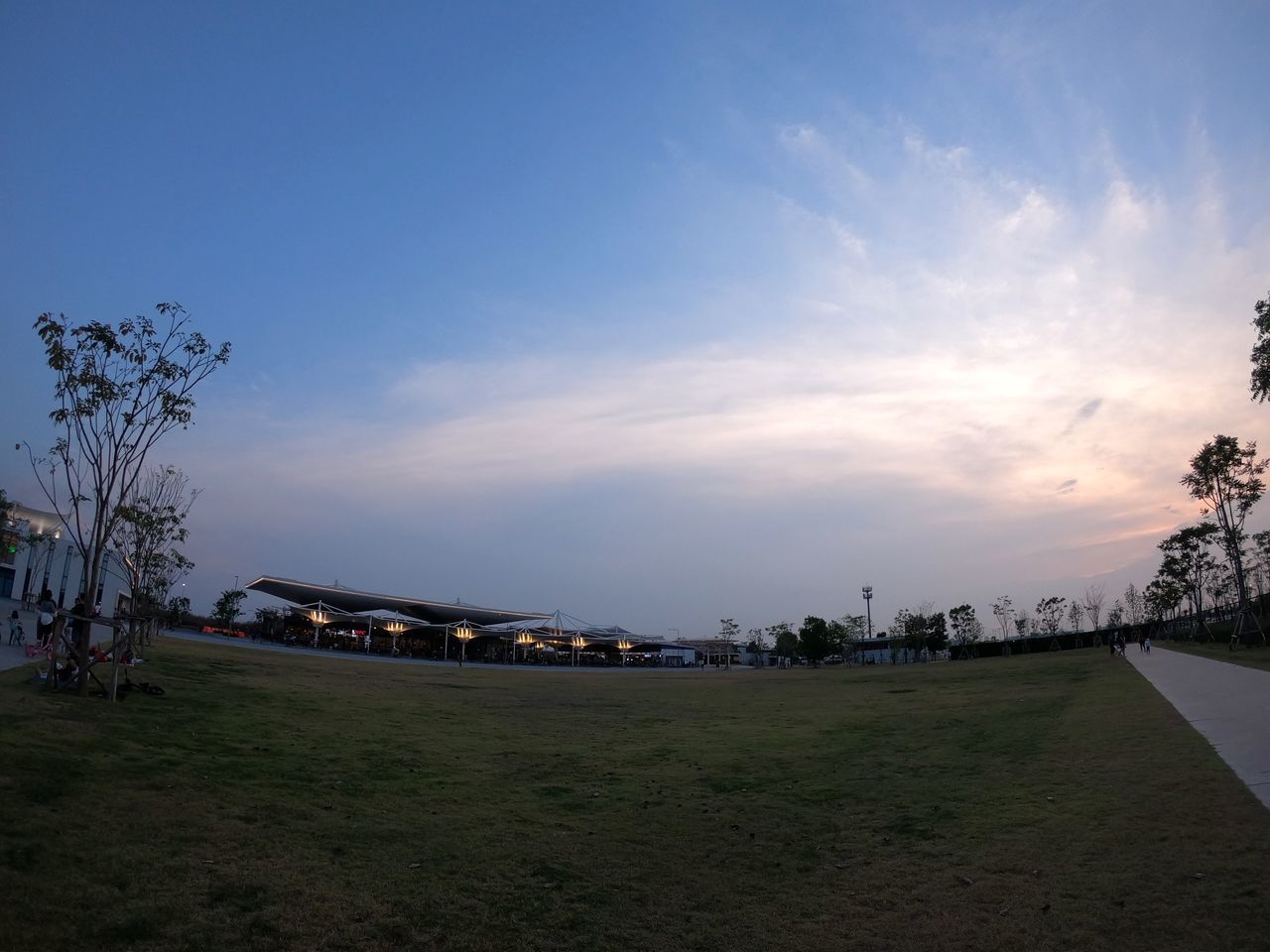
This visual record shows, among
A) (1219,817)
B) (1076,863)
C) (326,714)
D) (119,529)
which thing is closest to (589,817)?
(1076,863)

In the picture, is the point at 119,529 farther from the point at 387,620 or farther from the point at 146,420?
the point at 387,620

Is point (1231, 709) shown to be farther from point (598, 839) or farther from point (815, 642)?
point (815, 642)

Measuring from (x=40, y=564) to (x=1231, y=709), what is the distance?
267ft

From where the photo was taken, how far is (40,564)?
65.2 meters

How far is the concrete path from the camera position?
34.1 feet

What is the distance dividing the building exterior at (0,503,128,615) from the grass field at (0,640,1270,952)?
57.1 meters

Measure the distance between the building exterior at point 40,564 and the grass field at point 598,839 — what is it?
57071 mm

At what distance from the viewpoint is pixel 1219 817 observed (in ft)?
26.8

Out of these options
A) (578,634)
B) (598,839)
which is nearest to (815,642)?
(578,634)

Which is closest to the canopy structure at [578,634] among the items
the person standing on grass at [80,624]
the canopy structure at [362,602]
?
the canopy structure at [362,602]

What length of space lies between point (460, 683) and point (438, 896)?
92.9ft

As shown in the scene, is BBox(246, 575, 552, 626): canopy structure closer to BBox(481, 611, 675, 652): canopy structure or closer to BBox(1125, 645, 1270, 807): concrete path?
BBox(481, 611, 675, 652): canopy structure

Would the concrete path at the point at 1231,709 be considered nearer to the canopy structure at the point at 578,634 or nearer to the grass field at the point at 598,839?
the grass field at the point at 598,839

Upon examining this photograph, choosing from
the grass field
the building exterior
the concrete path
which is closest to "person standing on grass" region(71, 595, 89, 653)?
the grass field
